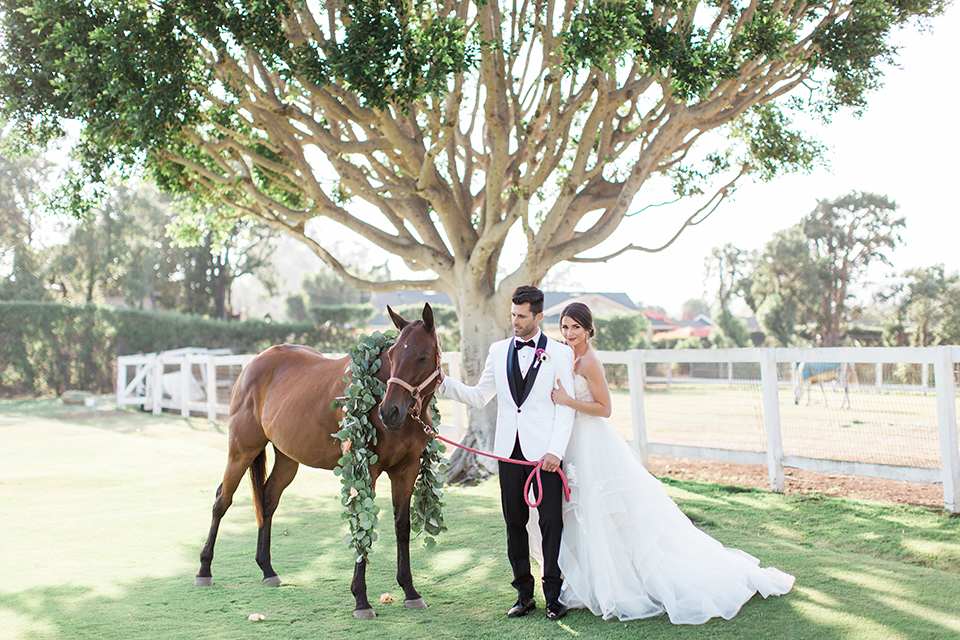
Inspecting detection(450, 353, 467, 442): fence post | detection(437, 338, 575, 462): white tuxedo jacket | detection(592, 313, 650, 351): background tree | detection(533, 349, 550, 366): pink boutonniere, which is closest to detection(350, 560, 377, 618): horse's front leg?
detection(437, 338, 575, 462): white tuxedo jacket

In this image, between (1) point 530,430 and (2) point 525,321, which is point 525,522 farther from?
(2) point 525,321

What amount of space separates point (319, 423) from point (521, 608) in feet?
5.91

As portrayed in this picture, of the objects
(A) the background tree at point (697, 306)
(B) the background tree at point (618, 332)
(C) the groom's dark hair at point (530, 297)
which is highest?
(A) the background tree at point (697, 306)

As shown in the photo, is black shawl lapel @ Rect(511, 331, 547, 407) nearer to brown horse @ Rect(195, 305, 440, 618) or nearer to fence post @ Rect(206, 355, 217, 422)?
brown horse @ Rect(195, 305, 440, 618)

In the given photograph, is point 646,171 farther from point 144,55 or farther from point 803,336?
point 803,336

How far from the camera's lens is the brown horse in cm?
409

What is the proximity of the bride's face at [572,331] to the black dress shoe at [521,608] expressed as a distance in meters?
1.62

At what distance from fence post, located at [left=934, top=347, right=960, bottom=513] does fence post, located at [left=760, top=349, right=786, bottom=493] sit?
5.16ft

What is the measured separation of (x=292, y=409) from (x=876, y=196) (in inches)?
1696

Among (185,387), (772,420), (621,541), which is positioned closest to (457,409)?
(772,420)

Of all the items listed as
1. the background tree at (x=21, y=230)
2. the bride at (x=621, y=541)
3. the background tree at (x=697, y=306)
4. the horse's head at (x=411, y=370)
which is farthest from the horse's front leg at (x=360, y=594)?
the background tree at (x=697, y=306)

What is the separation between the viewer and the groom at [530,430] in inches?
163

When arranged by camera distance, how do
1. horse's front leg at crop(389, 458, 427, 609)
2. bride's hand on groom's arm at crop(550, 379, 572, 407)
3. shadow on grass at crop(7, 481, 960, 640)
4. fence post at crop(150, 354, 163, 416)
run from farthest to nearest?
fence post at crop(150, 354, 163, 416) → horse's front leg at crop(389, 458, 427, 609) → bride's hand on groom's arm at crop(550, 379, 572, 407) → shadow on grass at crop(7, 481, 960, 640)

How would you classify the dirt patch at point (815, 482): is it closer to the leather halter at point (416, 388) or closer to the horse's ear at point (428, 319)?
the leather halter at point (416, 388)
